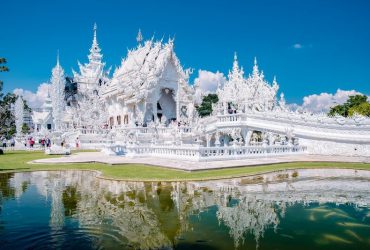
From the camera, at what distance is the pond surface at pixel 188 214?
16.8 feet

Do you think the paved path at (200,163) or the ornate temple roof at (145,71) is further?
the ornate temple roof at (145,71)

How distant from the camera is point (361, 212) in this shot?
6816 millimetres

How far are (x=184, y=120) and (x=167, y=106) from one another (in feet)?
17.0

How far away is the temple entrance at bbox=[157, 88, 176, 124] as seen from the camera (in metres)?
38.7

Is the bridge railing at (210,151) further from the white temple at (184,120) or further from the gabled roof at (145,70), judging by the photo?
the gabled roof at (145,70)

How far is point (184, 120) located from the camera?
35031 mm

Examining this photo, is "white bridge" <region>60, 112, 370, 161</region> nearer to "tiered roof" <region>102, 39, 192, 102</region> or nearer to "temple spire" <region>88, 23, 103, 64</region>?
"tiered roof" <region>102, 39, 192, 102</region>

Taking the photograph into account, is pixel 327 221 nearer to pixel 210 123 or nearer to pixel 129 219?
pixel 129 219

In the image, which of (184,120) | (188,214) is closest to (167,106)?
(184,120)

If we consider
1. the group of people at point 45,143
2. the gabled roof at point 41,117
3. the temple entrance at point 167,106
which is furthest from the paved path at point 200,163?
the gabled roof at point 41,117

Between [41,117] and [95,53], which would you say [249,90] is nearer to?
[95,53]

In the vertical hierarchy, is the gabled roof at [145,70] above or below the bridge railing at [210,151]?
above

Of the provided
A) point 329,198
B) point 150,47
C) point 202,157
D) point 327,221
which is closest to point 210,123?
point 202,157

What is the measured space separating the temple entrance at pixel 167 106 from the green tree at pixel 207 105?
20.1 m
